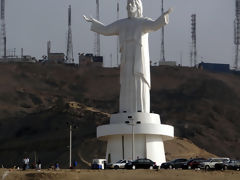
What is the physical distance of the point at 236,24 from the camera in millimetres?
117750

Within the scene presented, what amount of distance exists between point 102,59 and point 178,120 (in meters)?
21.2

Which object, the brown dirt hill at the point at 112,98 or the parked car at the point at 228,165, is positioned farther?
the brown dirt hill at the point at 112,98

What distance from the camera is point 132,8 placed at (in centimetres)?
5891

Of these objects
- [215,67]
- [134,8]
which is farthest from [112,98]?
[134,8]

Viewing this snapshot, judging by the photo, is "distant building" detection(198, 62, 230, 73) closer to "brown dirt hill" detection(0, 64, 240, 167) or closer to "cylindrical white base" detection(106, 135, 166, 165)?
"brown dirt hill" detection(0, 64, 240, 167)

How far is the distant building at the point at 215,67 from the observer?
12644 centimetres

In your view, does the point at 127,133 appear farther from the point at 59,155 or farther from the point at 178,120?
the point at 178,120

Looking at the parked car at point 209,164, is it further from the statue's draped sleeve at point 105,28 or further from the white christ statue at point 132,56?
the statue's draped sleeve at point 105,28

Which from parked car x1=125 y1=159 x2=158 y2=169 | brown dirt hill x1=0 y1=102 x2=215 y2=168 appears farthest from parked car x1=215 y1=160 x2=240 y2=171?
brown dirt hill x1=0 y1=102 x2=215 y2=168

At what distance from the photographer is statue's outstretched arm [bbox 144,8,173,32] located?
56.9m

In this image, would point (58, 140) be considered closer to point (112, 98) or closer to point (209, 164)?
point (112, 98)

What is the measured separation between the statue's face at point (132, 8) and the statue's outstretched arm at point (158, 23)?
1417mm

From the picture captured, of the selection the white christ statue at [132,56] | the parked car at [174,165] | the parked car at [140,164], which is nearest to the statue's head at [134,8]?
the white christ statue at [132,56]

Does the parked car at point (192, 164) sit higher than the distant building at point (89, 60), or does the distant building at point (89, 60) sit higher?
the distant building at point (89, 60)
